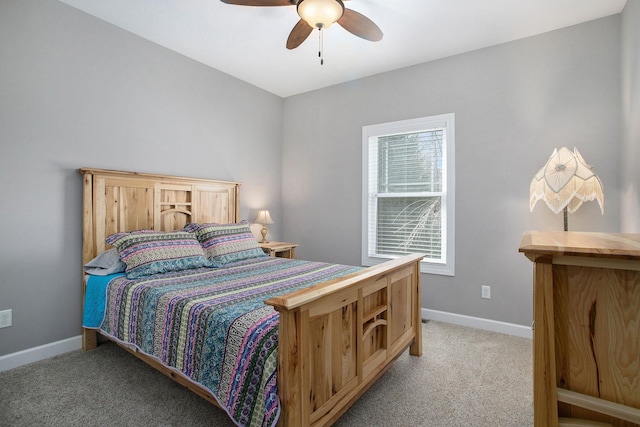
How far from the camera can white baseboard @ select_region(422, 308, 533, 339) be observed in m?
2.90

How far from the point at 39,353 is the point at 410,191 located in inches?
141

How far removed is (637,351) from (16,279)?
3399 mm

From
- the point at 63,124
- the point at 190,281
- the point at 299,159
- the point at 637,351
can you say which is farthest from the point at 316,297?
the point at 299,159

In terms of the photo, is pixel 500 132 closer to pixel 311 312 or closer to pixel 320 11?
pixel 320 11

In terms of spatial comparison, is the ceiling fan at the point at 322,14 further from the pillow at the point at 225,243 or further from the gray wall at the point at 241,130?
the pillow at the point at 225,243

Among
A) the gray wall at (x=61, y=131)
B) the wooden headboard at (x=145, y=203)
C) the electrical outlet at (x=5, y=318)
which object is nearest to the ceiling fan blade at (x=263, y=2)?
the gray wall at (x=61, y=131)

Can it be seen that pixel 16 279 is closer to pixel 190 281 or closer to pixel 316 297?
pixel 190 281

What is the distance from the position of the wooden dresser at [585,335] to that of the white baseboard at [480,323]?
2242 mm

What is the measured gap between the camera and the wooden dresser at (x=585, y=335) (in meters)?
0.88

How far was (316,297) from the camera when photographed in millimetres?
1389

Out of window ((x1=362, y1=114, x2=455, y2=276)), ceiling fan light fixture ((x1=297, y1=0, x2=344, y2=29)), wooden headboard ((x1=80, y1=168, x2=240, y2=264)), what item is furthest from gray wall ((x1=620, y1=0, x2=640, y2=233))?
wooden headboard ((x1=80, y1=168, x2=240, y2=264))

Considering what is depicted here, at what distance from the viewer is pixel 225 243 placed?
9.91 feet

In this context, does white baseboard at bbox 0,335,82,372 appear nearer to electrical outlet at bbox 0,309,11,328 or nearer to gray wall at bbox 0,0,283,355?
gray wall at bbox 0,0,283,355

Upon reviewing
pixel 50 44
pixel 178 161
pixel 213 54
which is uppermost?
pixel 213 54
